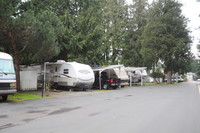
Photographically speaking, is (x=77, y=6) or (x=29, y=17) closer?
(x=29, y=17)

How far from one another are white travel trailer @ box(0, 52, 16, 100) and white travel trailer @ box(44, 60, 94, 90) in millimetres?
6984

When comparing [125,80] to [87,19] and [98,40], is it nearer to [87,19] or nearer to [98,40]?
[98,40]

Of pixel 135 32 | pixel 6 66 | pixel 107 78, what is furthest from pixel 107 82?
pixel 135 32

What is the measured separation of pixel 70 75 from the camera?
1895 centimetres

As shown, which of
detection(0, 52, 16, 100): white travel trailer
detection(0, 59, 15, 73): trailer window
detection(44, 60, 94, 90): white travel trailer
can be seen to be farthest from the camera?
detection(44, 60, 94, 90): white travel trailer

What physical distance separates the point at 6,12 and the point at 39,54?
3.61 meters

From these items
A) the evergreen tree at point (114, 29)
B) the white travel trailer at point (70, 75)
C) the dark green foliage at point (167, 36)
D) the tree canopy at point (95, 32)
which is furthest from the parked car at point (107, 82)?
the evergreen tree at point (114, 29)

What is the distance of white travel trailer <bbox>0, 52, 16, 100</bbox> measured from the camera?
11062mm

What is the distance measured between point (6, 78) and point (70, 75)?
26.3ft

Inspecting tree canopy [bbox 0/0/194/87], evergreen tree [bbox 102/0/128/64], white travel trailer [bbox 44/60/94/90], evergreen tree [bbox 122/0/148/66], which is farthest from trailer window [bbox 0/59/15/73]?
evergreen tree [bbox 122/0/148/66]

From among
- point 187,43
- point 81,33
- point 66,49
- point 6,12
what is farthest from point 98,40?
point 187,43

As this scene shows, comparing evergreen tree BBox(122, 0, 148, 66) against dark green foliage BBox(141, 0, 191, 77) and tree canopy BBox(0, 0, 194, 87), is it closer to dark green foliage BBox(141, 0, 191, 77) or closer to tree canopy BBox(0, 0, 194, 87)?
tree canopy BBox(0, 0, 194, 87)

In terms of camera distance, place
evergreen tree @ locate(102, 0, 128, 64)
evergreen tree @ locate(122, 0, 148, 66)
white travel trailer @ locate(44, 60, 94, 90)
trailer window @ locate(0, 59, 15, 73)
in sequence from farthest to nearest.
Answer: evergreen tree @ locate(122, 0, 148, 66)
evergreen tree @ locate(102, 0, 128, 64)
white travel trailer @ locate(44, 60, 94, 90)
trailer window @ locate(0, 59, 15, 73)

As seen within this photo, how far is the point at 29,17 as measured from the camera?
13.8 meters
